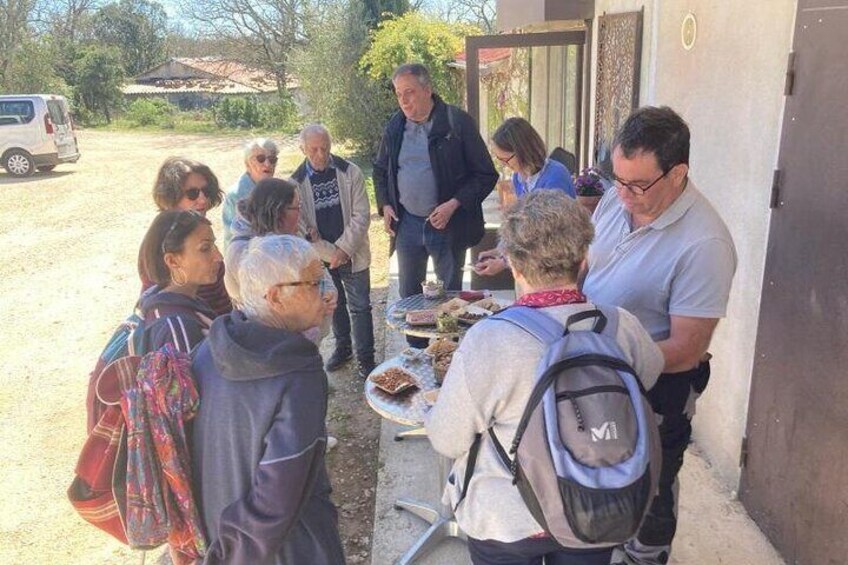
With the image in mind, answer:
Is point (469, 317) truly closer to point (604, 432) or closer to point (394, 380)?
point (394, 380)

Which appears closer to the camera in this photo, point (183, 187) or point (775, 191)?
point (775, 191)

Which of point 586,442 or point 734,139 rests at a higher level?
point 734,139

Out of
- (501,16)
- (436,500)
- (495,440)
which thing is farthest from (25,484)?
(501,16)

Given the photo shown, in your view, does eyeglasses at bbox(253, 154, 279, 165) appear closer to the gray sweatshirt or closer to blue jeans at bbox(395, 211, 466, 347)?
blue jeans at bbox(395, 211, 466, 347)

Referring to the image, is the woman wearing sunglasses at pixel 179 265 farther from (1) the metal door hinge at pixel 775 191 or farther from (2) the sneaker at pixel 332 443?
(1) the metal door hinge at pixel 775 191

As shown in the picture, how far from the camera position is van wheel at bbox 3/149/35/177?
15.1 metres

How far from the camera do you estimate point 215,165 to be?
17.4m

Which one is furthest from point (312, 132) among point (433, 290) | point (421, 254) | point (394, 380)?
point (394, 380)

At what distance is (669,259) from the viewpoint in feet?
6.57

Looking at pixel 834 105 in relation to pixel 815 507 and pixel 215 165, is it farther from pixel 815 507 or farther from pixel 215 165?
pixel 215 165

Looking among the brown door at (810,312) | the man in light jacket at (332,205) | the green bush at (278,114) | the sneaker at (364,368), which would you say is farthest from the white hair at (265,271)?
the green bush at (278,114)

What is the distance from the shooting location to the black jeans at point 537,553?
1.68m

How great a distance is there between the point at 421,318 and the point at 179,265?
4.54 ft

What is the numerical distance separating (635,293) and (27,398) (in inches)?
187
